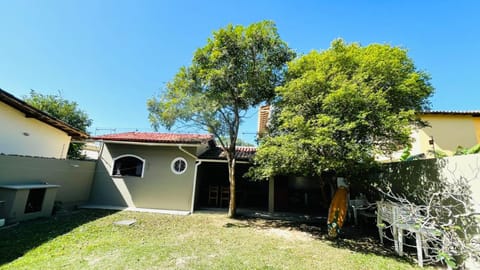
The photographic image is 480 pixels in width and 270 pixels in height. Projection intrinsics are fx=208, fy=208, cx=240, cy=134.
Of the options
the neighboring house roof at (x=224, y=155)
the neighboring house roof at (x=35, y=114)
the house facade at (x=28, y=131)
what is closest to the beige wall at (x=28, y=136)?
the house facade at (x=28, y=131)

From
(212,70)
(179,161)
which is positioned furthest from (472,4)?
(179,161)

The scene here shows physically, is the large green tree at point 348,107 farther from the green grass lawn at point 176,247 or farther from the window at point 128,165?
the window at point 128,165

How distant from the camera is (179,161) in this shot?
11141mm

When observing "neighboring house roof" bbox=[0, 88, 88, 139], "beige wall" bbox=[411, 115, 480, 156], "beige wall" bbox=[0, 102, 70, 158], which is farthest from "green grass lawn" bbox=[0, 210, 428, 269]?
"beige wall" bbox=[411, 115, 480, 156]

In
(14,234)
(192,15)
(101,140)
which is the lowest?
(14,234)

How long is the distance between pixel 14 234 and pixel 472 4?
15.8 metres

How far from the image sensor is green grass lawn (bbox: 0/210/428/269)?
184 inches

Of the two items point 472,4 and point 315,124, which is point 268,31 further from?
point 472,4

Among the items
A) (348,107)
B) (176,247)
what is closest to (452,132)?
(348,107)

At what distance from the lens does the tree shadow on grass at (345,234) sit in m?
6.04

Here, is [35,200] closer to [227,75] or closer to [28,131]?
[28,131]

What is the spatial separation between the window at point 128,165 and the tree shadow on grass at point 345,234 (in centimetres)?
595

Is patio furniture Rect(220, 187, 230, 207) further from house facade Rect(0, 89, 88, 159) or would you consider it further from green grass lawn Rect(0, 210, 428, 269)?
house facade Rect(0, 89, 88, 159)

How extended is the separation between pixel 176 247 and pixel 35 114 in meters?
10.2
